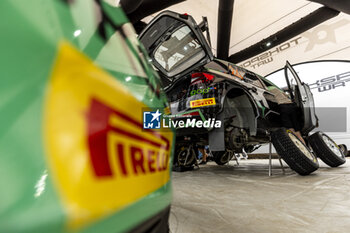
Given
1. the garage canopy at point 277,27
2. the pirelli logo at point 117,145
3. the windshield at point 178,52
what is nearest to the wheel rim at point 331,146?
the windshield at point 178,52

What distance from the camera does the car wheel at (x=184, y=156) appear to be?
3191mm

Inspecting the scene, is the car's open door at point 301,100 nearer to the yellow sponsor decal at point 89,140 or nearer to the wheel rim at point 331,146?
the wheel rim at point 331,146

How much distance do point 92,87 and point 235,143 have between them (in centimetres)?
224

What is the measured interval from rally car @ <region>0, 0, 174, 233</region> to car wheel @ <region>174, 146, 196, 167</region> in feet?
9.53

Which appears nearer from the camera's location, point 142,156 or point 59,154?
point 59,154

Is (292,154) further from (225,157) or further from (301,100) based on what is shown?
(225,157)

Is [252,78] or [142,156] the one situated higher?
[252,78]

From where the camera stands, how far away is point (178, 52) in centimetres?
202

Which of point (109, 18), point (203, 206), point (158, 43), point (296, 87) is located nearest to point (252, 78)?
point (296, 87)

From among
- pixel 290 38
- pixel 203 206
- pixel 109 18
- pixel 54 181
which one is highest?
pixel 290 38

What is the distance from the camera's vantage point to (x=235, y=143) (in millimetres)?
2316

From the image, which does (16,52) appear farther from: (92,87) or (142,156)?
(142,156)

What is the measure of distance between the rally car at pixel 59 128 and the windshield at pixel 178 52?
149 centimetres

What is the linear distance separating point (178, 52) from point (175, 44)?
91 mm
